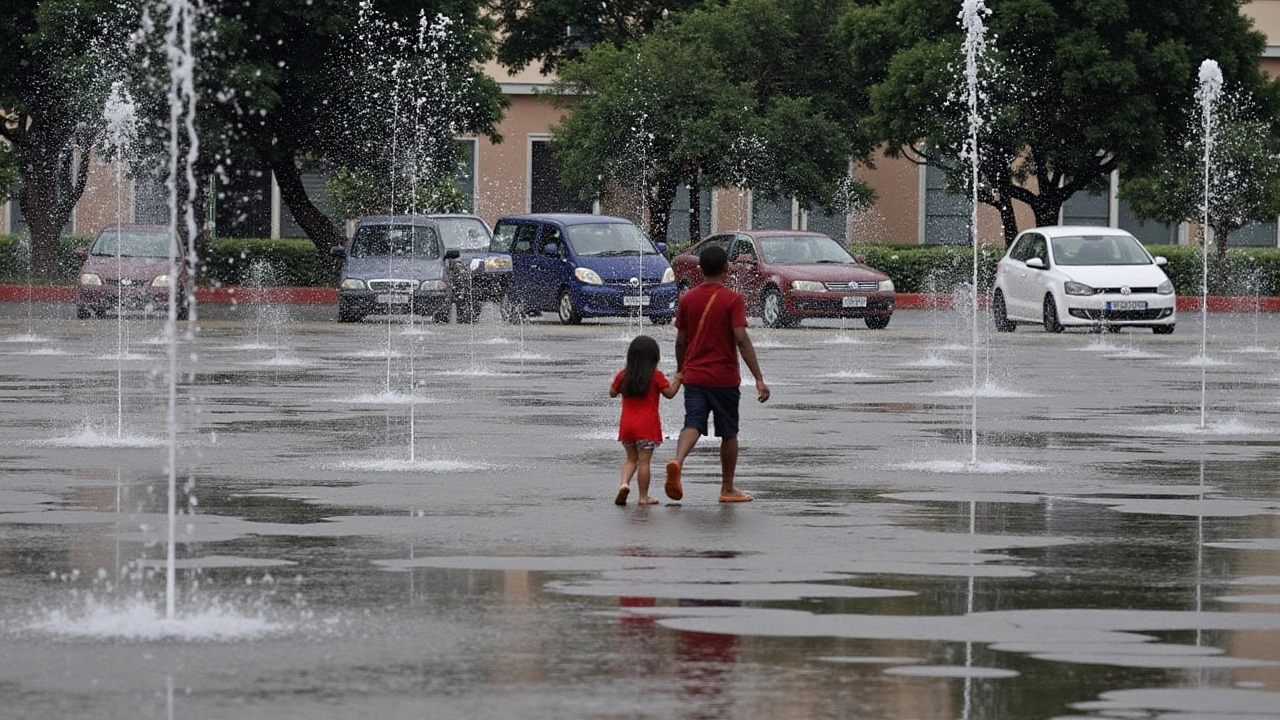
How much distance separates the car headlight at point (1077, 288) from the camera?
37156 millimetres

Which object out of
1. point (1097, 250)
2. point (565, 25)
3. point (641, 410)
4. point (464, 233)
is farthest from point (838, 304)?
point (641, 410)

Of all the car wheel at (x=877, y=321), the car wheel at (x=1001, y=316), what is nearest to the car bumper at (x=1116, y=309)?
the car wheel at (x=1001, y=316)

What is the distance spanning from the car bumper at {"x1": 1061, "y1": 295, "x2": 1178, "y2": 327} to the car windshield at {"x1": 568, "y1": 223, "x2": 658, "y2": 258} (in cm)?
654

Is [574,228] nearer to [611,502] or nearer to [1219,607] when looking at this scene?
[611,502]

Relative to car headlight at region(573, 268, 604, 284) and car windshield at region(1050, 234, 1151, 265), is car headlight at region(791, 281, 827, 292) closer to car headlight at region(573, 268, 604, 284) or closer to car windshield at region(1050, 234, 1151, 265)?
car headlight at region(573, 268, 604, 284)

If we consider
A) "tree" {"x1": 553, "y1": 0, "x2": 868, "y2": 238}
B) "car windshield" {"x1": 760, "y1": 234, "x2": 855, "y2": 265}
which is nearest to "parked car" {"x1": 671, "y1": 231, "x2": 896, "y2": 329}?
"car windshield" {"x1": 760, "y1": 234, "x2": 855, "y2": 265}

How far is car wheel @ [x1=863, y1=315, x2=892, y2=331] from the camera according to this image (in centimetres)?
3975

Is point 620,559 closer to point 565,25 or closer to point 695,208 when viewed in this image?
point 695,208

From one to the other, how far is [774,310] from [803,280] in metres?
0.80

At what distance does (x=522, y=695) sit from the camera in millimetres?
7832

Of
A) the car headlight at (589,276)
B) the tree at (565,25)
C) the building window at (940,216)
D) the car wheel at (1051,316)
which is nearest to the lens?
the car wheel at (1051,316)

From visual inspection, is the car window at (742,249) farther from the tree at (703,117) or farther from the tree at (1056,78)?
the tree at (1056,78)

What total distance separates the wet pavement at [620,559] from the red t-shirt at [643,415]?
1.31ft

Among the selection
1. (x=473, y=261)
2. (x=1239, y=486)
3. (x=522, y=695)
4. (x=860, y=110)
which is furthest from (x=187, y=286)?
(x=522, y=695)
